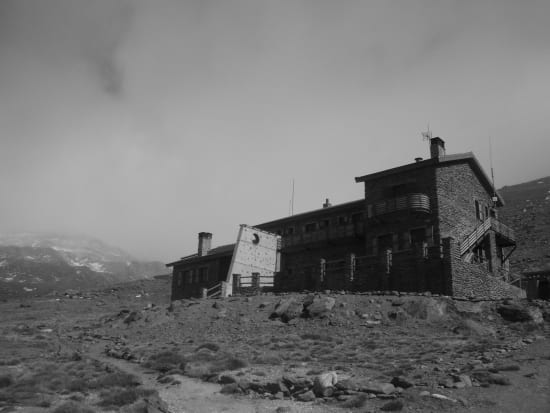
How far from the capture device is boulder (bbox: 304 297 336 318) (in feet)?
89.5

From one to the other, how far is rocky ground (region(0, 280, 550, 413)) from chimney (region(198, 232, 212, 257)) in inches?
656

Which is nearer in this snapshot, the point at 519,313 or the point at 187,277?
the point at 519,313

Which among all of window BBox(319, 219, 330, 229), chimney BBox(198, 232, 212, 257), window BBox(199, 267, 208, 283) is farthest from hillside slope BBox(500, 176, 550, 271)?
window BBox(199, 267, 208, 283)

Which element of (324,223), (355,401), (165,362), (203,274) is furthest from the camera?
(203,274)

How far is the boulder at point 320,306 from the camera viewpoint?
27266 millimetres

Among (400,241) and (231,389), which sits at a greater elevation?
(400,241)

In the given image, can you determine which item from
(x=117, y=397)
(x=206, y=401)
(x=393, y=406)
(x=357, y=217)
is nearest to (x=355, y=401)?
(x=393, y=406)

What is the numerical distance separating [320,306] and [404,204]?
1058 cm

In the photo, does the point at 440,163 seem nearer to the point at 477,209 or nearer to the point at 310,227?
the point at 477,209

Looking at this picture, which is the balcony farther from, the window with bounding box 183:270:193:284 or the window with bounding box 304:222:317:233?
the window with bounding box 183:270:193:284

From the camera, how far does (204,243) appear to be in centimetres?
5225

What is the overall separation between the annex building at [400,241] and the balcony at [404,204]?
66 millimetres

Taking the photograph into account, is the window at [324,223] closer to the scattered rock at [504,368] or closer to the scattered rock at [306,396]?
A: the scattered rock at [504,368]

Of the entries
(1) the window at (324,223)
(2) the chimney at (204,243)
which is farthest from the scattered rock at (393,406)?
(2) the chimney at (204,243)
